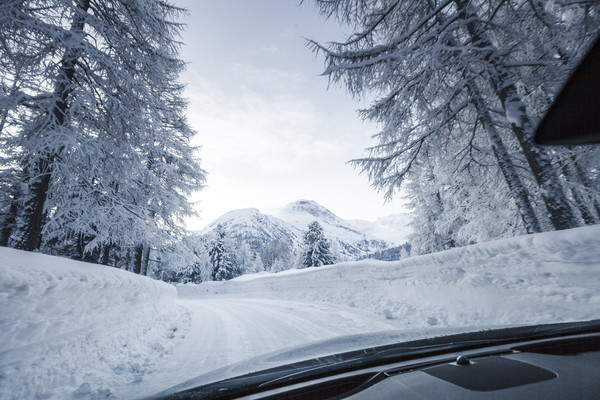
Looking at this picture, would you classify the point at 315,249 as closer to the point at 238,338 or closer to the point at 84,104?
the point at 238,338

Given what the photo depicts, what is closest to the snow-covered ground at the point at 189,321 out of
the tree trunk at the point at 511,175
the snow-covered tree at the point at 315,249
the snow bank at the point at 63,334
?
the snow bank at the point at 63,334

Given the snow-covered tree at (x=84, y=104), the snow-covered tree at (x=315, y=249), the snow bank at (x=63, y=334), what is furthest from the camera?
the snow-covered tree at (x=315, y=249)

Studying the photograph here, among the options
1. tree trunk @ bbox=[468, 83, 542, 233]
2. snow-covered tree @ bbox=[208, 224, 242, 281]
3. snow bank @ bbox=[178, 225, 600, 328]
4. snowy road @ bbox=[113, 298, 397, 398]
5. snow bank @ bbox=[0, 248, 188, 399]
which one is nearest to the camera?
snow bank @ bbox=[0, 248, 188, 399]

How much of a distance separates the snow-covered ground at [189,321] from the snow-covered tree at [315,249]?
31472 mm

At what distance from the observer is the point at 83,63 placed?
6.14 m

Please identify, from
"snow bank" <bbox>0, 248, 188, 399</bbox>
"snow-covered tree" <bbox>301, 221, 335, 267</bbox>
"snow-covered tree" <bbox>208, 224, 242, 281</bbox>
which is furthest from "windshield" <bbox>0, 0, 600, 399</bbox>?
"snow-covered tree" <bbox>208, 224, 242, 281</bbox>

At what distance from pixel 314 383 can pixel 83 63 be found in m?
8.09

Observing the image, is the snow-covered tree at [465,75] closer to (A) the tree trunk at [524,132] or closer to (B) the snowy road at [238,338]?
(A) the tree trunk at [524,132]

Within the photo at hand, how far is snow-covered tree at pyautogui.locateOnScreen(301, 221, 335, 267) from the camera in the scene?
38722 millimetres

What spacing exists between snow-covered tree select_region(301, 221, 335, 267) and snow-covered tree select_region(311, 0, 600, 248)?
101 feet

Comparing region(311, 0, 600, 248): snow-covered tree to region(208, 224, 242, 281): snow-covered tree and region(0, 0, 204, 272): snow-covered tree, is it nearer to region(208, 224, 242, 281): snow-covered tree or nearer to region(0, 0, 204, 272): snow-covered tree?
region(0, 0, 204, 272): snow-covered tree

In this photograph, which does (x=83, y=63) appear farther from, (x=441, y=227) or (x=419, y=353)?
(x=441, y=227)

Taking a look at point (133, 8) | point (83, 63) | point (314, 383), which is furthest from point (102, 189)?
point (314, 383)

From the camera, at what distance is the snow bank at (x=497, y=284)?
13.4 ft
